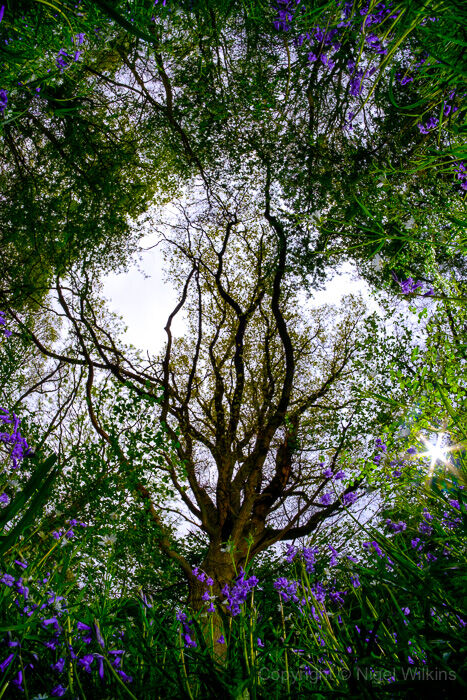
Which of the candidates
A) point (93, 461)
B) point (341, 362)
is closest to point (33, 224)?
point (93, 461)

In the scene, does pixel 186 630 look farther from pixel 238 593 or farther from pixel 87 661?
pixel 87 661

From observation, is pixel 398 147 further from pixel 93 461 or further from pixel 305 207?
pixel 93 461

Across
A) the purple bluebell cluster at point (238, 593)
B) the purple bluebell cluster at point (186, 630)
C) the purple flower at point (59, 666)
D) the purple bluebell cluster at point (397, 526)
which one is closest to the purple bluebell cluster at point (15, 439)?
the purple flower at point (59, 666)

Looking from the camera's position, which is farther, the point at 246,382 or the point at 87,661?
the point at 246,382

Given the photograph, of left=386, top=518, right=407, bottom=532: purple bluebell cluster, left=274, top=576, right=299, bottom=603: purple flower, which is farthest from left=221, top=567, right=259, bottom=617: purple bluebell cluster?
left=386, top=518, right=407, bottom=532: purple bluebell cluster

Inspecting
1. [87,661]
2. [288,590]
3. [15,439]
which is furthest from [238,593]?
[15,439]

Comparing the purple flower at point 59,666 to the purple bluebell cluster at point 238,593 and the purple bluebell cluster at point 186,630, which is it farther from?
the purple bluebell cluster at point 238,593

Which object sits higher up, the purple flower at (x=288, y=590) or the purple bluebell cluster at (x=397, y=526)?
the purple bluebell cluster at (x=397, y=526)

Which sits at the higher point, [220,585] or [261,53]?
[261,53]

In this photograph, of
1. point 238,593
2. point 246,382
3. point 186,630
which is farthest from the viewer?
point 246,382

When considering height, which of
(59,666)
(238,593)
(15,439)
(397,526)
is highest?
(15,439)

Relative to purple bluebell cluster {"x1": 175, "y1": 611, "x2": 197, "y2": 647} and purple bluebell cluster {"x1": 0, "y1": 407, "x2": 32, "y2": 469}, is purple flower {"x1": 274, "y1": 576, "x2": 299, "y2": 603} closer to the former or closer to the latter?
purple bluebell cluster {"x1": 175, "y1": 611, "x2": 197, "y2": 647}

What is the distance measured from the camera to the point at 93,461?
749 centimetres

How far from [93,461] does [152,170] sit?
6802 millimetres
